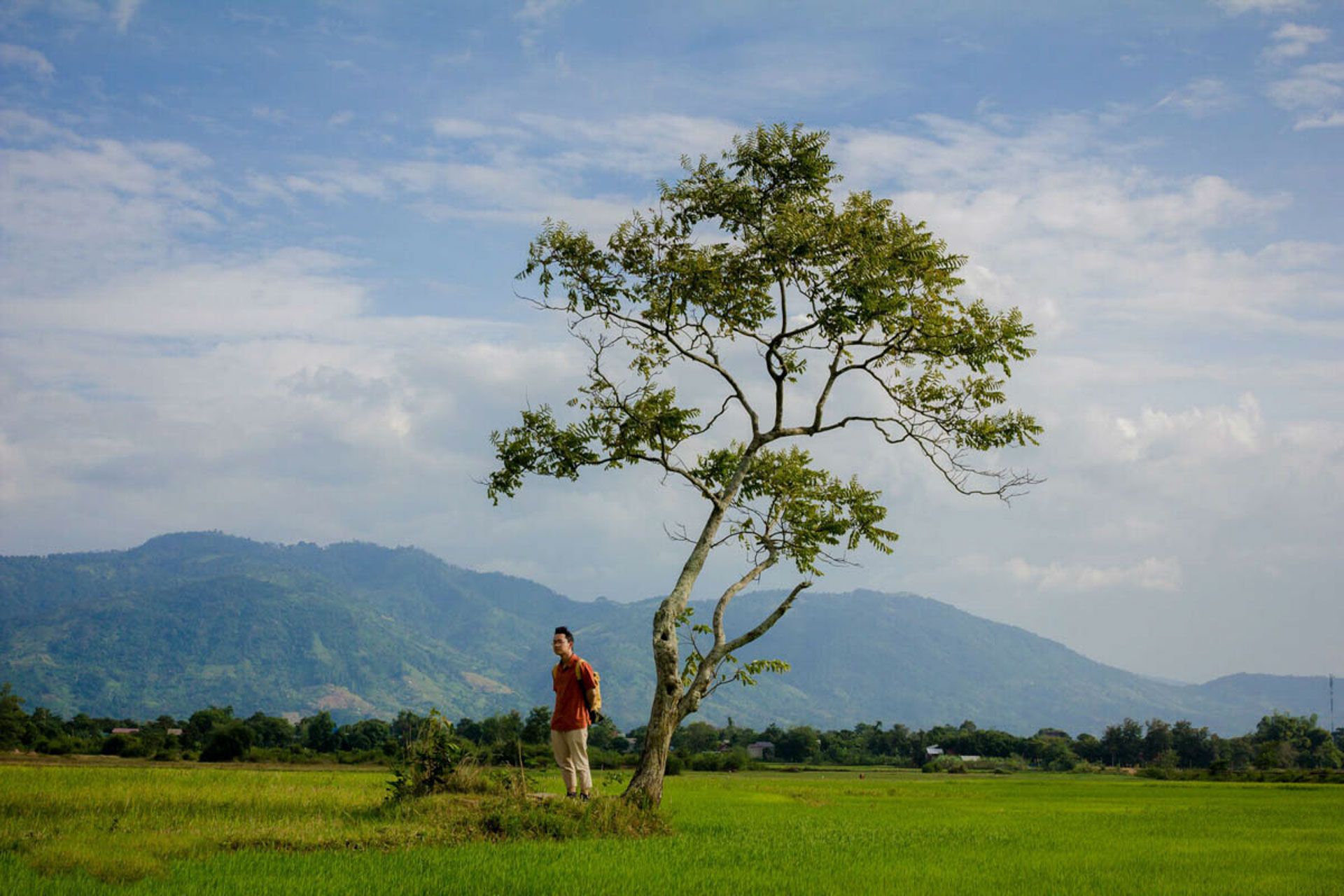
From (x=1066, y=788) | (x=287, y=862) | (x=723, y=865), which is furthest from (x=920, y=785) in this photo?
(x=287, y=862)

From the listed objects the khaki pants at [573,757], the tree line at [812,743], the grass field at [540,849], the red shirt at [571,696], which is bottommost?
the tree line at [812,743]

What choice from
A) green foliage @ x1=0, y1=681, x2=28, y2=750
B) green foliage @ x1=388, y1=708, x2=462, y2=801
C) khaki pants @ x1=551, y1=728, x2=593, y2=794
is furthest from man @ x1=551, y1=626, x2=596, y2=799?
green foliage @ x1=0, y1=681, x2=28, y2=750

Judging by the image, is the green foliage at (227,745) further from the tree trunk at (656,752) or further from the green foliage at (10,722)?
the tree trunk at (656,752)

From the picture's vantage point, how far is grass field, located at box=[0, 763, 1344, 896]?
30.9ft

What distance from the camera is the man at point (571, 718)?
14.9 m

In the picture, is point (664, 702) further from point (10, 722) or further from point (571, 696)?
point (10, 722)

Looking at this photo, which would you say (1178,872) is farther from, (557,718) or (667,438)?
(667,438)

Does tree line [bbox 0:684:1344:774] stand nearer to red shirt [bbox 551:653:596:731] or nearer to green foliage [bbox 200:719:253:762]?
green foliage [bbox 200:719:253:762]

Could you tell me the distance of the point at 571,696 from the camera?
587 inches

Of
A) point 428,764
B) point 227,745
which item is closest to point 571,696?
point 428,764

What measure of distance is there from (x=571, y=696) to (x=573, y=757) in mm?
1076

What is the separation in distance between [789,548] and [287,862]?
1053 cm

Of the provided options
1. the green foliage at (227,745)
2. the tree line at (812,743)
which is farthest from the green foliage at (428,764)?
the green foliage at (227,745)

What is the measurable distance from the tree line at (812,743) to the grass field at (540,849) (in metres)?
20.9
